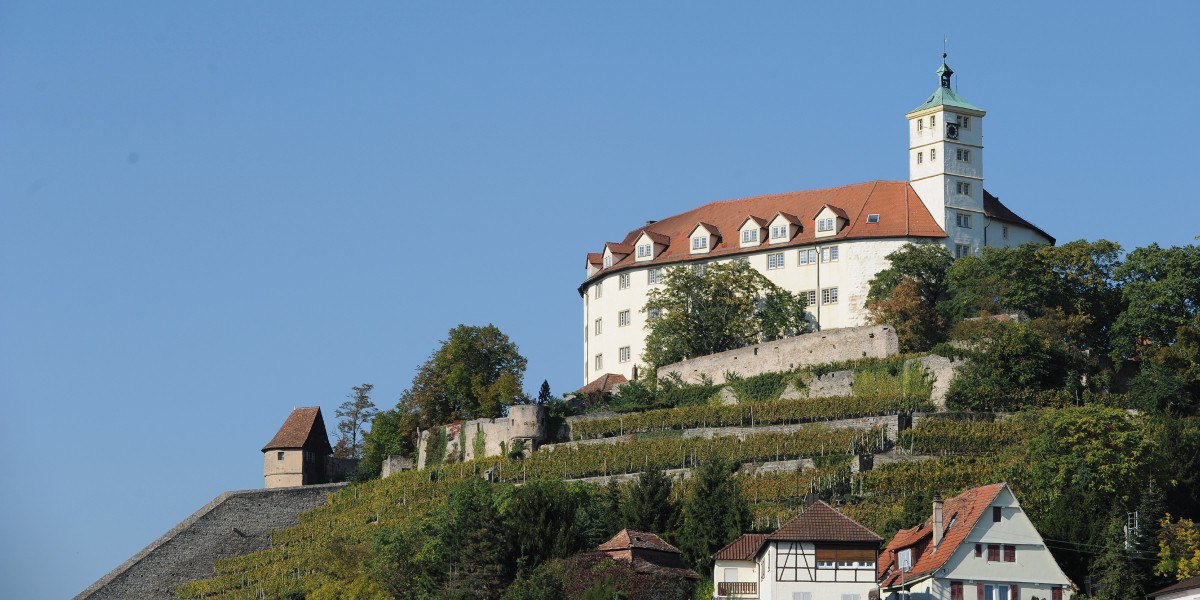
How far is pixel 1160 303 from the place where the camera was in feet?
291

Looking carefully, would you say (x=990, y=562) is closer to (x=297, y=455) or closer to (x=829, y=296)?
(x=829, y=296)

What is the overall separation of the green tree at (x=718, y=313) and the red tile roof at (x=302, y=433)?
18052 millimetres

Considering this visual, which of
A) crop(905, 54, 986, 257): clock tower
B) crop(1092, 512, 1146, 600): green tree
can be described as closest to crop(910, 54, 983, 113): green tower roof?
crop(905, 54, 986, 257): clock tower

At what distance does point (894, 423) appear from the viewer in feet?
281

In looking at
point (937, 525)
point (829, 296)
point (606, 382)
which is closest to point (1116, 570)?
point (937, 525)

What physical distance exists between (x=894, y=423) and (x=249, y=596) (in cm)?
2667

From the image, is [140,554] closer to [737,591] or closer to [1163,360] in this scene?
[737,591]

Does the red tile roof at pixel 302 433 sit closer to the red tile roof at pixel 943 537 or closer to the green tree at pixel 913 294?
the green tree at pixel 913 294

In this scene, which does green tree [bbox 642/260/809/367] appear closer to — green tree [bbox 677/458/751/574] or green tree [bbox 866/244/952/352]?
green tree [bbox 866/244/952/352]

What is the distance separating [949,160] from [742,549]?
122ft

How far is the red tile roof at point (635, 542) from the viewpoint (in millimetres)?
73000

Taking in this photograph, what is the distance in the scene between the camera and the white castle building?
10088cm

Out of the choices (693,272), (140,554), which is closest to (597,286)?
(693,272)

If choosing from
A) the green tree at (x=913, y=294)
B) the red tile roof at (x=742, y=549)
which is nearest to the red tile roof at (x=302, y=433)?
the green tree at (x=913, y=294)
